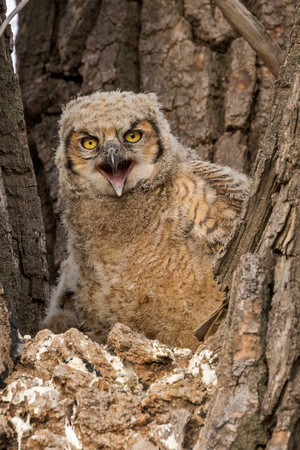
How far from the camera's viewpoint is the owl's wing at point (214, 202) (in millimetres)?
3203

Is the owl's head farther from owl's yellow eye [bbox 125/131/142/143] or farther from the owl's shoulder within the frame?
the owl's shoulder

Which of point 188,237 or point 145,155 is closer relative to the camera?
point 188,237

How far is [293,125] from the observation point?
7.06 feet

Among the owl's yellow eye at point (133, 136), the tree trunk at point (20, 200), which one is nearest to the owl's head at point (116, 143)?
the owl's yellow eye at point (133, 136)

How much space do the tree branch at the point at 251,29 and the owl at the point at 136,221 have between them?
0.67 m

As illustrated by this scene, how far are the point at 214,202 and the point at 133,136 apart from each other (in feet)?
2.12

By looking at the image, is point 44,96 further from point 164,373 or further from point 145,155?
point 164,373

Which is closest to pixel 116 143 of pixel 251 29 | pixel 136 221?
pixel 136 221

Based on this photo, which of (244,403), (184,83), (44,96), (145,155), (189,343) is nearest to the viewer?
(244,403)

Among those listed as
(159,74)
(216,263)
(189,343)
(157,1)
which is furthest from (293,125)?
(157,1)

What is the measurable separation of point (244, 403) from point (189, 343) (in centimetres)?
133

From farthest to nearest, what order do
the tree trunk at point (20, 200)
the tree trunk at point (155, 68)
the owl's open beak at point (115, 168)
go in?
the tree trunk at point (155, 68)
the owl's open beak at point (115, 168)
the tree trunk at point (20, 200)

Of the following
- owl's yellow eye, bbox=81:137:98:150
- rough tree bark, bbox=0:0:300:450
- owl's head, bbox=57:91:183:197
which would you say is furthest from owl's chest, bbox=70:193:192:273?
rough tree bark, bbox=0:0:300:450

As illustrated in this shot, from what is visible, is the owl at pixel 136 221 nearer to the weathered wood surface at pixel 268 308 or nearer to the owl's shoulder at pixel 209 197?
the owl's shoulder at pixel 209 197
